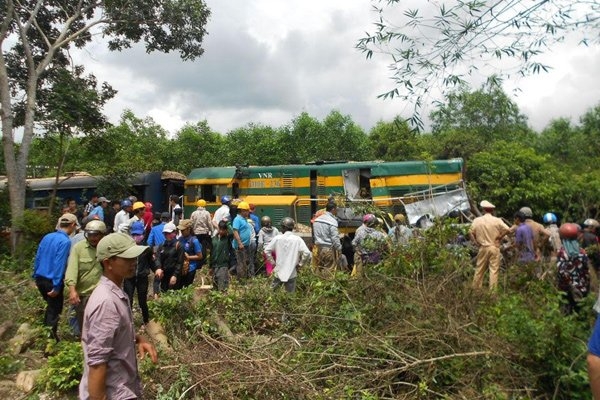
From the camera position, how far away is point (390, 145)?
28.2 meters

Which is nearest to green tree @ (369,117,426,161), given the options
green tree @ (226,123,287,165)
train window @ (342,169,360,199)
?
green tree @ (226,123,287,165)

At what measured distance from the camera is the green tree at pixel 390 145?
86.5 feet

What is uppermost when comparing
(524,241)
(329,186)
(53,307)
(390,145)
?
(390,145)

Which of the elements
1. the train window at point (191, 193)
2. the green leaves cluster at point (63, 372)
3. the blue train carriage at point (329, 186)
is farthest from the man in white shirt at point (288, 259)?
the train window at point (191, 193)

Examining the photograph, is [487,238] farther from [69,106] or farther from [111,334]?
[69,106]

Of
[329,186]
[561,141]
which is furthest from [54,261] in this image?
[561,141]

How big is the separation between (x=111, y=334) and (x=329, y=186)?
11427 millimetres

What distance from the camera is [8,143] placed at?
1162 centimetres

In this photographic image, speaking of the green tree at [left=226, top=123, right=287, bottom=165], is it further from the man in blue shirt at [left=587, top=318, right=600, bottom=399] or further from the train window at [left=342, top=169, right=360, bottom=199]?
the man in blue shirt at [left=587, top=318, right=600, bottom=399]

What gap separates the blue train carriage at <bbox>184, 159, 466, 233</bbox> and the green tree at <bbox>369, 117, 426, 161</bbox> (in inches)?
474

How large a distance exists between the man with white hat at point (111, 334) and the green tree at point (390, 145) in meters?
23.2

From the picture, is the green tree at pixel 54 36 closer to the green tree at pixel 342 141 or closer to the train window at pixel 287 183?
the train window at pixel 287 183

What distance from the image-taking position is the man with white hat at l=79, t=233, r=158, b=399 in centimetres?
258

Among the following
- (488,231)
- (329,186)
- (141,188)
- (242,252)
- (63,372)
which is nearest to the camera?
(63,372)
